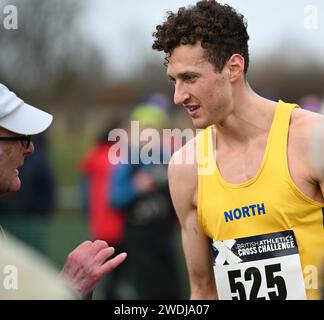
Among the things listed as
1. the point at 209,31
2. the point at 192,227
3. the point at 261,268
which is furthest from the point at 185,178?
the point at 209,31

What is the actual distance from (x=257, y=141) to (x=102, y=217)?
5.13 metres

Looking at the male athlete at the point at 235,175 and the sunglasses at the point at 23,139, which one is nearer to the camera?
the sunglasses at the point at 23,139

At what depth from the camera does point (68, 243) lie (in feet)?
35.6

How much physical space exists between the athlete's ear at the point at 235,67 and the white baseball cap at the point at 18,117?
3.92 ft

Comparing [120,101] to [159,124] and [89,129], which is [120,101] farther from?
[159,124]

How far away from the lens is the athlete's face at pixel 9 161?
13.0 ft

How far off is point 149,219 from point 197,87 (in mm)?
4734

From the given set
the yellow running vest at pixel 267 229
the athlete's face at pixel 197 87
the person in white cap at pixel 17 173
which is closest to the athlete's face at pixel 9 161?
the person in white cap at pixel 17 173

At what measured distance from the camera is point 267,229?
4391 mm

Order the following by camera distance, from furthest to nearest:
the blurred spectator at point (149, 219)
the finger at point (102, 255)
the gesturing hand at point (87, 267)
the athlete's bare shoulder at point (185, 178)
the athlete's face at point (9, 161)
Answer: the blurred spectator at point (149, 219), the athlete's bare shoulder at point (185, 178), the athlete's face at point (9, 161), the finger at point (102, 255), the gesturing hand at point (87, 267)

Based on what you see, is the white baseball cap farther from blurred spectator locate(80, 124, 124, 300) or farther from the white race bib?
blurred spectator locate(80, 124, 124, 300)

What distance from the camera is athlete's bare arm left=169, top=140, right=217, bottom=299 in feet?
15.6

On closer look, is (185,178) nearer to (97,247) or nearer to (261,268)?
(261,268)

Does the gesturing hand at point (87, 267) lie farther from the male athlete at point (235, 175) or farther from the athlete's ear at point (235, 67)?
the athlete's ear at point (235, 67)
